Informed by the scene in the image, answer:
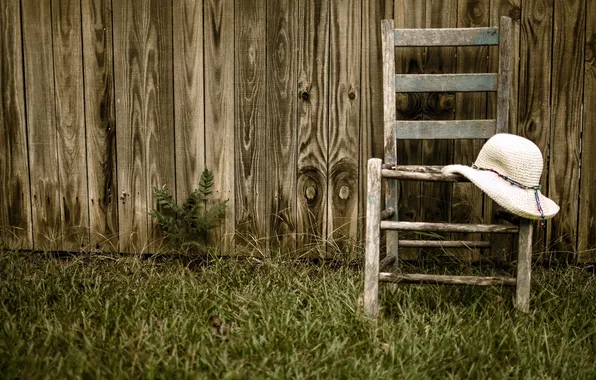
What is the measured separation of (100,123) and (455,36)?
186cm

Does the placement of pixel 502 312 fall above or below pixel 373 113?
below

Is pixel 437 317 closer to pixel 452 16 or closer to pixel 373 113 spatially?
pixel 373 113

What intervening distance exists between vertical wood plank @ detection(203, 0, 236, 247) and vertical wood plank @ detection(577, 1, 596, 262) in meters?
1.76

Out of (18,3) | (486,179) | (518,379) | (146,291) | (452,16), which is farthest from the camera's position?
(18,3)

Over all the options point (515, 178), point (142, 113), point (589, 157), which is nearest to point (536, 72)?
point (589, 157)

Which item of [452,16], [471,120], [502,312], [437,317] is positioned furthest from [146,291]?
[452,16]

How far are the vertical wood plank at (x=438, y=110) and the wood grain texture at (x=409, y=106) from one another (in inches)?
1.0

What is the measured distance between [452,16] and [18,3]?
2244mm

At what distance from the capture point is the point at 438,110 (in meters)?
2.99

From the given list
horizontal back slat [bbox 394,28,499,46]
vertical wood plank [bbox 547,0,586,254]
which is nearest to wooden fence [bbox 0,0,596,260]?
vertical wood plank [bbox 547,0,586,254]

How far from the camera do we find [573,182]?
117 inches

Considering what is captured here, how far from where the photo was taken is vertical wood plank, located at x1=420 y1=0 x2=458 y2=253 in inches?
115

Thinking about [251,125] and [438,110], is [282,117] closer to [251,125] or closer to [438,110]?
[251,125]

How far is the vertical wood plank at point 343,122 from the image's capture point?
298 cm
